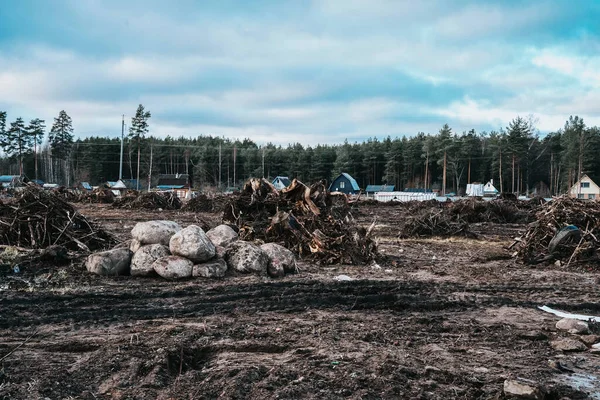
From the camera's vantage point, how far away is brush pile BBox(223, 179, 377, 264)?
10352 millimetres

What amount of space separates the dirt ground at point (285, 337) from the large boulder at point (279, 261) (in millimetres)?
386

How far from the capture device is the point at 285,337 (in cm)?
483

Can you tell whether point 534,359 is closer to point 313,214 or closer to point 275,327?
point 275,327

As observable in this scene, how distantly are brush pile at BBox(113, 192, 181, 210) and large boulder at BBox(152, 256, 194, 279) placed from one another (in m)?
22.0

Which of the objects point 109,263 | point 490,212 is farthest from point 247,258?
point 490,212

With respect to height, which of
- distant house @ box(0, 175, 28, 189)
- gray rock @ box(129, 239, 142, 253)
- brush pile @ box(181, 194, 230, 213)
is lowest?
brush pile @ box(181, 194, 230, 213)

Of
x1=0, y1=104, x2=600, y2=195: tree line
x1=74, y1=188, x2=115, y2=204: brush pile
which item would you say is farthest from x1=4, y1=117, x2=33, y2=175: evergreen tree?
x1=74, y1=188, x2=115, y2=204: brush pile

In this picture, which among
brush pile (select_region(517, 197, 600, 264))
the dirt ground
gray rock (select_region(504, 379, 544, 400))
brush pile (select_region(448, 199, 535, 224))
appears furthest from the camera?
brush pile (select_region(448, 199, 535, 224))

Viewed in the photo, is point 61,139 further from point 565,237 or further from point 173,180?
point 565,237

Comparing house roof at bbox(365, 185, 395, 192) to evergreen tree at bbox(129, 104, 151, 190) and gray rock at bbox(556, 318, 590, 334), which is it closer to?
evergreen tree at bbox(129, 104, 151, 190)

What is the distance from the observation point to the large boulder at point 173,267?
7.75 meters

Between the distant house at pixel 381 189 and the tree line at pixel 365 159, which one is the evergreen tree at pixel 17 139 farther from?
the distant house at pixel 381 189

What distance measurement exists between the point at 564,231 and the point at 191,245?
8.07 meters

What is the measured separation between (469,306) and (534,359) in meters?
2.15
